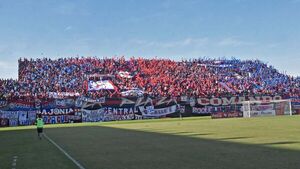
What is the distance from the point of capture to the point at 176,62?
3551 inches

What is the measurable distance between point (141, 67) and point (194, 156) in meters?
72.6

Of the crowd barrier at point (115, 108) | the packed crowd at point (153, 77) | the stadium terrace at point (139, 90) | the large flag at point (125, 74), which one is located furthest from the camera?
the large flag at point (125, 74)

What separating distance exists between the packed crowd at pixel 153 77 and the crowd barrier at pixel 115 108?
6.67 feet

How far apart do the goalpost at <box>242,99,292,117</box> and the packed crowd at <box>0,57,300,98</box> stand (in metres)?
7.65

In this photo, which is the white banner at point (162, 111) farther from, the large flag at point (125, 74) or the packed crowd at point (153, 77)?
the large flag at point (125, 74)

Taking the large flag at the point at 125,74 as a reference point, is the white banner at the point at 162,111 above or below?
below

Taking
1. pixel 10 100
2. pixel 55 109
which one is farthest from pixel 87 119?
pixel 10 100

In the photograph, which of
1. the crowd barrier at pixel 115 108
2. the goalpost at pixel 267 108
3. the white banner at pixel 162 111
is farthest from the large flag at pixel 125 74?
the goalpost at pixel 267 108

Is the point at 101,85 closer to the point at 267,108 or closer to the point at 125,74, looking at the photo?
the point at 125,74

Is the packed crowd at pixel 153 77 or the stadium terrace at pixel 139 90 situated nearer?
the stadium terrace at pixel 139 90

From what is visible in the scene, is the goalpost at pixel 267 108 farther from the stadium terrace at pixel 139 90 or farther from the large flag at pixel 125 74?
the large flag at pixel 125 74

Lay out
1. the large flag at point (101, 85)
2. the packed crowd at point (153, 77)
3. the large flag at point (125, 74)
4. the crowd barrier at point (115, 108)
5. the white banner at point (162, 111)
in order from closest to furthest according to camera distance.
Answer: the crowd barrier at point (115, 108) → the white banner at point (162, 111) → the packed crowd at point (153, 77) → the large flag at point (101, 85) → the large flag at point (125, 74)

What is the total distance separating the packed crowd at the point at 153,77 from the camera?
70812mm

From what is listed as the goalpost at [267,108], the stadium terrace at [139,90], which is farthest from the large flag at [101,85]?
the goalpost at [267,108]
